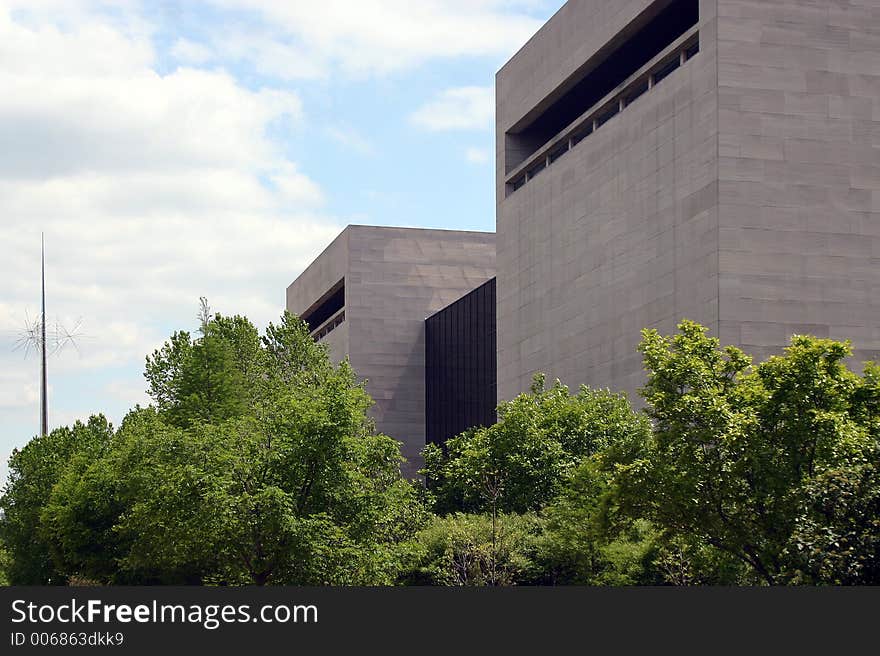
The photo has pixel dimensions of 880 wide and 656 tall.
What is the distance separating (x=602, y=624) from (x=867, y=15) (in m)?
42.9

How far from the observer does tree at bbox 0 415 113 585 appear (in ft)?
219

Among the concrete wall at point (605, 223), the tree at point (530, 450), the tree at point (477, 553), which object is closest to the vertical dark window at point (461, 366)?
the concrete wall at point (605, 223)

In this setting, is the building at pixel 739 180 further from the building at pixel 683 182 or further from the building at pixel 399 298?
the building at pixel 399 298

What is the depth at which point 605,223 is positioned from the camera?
63.3 meters

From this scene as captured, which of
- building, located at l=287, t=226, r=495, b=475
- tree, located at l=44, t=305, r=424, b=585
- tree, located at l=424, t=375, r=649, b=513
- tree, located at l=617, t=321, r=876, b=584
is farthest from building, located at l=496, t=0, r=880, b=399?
building, located at l=287, t=226, r=495, b=475

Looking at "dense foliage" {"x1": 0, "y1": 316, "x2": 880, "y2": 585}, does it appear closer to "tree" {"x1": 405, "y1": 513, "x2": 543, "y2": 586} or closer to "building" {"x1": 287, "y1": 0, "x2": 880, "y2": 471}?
"tree" {"x1": 405, "y1": 513, "x2": 543, "y2": 586}

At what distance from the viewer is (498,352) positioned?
3061 inches

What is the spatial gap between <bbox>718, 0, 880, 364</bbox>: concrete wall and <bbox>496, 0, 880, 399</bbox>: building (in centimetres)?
6

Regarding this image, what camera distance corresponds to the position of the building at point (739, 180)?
53594 mm

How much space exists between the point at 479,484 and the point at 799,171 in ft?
58.0

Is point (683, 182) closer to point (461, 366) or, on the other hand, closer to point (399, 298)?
point (461, 366)

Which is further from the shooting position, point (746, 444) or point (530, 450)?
point (530, 450)

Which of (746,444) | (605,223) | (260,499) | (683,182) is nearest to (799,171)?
(683,182)

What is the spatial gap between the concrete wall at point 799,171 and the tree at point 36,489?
30.6m
